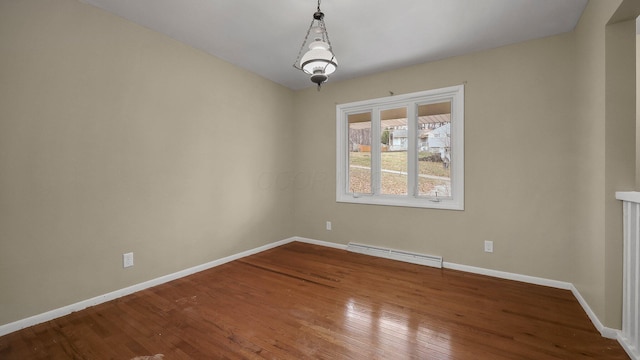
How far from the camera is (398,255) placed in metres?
3.55

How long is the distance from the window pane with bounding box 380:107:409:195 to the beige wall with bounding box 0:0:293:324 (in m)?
2.08

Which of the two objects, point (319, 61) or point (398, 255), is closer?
point (319, 61)

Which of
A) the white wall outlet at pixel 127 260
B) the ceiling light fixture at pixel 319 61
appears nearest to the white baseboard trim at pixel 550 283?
the ceiling light fixture at pixel 319 61

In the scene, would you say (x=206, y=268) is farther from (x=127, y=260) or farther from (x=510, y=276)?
(x=510, y=276)

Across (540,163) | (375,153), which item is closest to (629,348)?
(540,163)

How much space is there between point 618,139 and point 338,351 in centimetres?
243

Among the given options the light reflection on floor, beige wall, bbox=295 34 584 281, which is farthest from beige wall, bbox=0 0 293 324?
beige wall, bbox=295 34 584 281

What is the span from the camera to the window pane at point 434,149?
3.37 metres

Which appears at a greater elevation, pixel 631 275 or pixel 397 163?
pixel 397 163

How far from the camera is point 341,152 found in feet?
13.6

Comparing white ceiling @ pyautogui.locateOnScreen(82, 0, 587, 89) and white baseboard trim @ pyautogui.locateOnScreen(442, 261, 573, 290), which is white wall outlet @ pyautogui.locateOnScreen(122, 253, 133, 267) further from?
white baseboard trim @ pyautogui.locateOnScreen(442, 261, 573, 290)

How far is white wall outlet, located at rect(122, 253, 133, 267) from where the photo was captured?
253 cm

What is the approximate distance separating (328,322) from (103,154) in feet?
8.11

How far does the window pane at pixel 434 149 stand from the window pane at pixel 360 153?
76 cm
